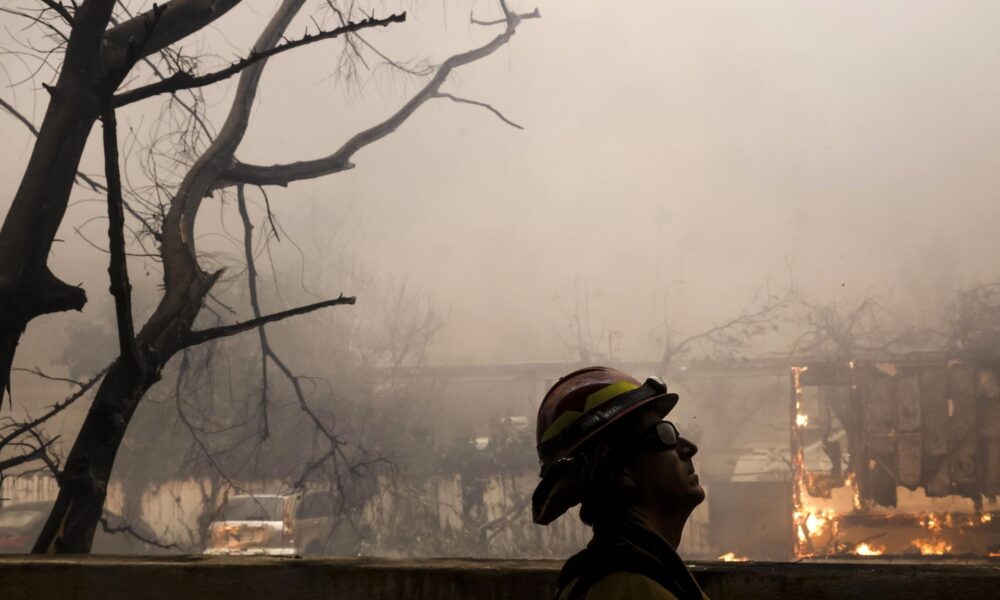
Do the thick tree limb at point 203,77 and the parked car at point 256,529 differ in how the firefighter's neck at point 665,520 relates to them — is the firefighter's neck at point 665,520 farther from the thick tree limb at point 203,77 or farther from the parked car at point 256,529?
the parked car at point 256,529

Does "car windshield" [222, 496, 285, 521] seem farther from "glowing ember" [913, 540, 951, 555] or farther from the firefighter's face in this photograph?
the firefighter's face

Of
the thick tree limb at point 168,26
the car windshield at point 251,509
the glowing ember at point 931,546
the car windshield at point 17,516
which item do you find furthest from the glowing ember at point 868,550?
the car windshield at point 17,516

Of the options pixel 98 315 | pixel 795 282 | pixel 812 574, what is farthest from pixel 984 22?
pixel 812 574

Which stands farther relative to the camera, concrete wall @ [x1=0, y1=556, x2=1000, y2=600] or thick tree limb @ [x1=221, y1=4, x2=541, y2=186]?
thick tree limb @ [x1=221, y1=4, x2=541, y2=186]

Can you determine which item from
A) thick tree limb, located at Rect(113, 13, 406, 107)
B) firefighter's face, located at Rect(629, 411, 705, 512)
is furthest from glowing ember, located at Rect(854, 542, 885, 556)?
firefighter's face, located at Rect(629, 411, 705, 512)

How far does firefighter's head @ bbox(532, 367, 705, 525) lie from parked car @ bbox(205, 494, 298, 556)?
14.2m

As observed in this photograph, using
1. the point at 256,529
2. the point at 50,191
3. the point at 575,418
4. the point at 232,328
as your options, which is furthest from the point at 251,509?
the point at 575,418

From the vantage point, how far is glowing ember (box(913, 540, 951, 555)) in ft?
39.5

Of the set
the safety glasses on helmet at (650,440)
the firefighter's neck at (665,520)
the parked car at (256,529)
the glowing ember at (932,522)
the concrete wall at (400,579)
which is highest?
the safety glasses on helmet at (650,440)

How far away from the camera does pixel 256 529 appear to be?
15.7 m

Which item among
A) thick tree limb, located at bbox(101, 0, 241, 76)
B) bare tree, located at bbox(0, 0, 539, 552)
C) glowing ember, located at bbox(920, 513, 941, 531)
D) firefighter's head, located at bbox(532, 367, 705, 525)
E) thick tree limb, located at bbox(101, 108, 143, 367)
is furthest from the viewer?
glowing ember, located at bbox(920, 513, 941, 531)

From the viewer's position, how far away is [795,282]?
29969 millimetres

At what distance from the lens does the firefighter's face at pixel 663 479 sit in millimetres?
1564

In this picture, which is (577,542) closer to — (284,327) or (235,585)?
(284,327)
